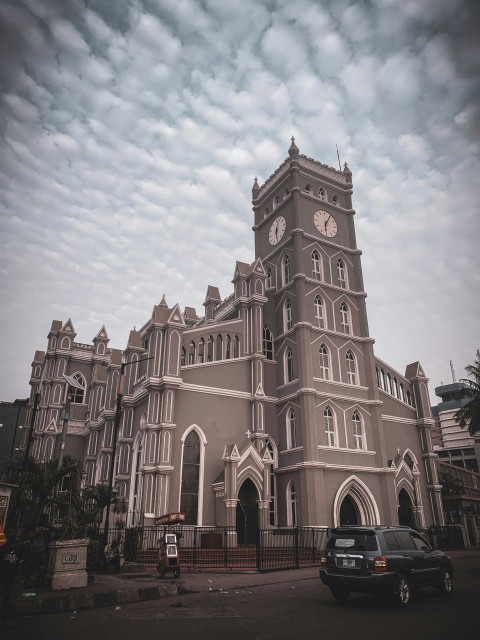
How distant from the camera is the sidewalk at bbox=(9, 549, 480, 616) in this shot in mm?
10531

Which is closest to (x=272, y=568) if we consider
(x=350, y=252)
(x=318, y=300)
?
(x=318, y=300)

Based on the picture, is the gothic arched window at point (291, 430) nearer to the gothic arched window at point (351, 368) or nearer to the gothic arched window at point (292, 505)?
the gothic arched window at point (292, 505)

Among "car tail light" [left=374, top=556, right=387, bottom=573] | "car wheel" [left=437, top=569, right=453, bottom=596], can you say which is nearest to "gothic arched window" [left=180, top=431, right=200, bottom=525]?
"car wheel" [left=437, top=569, right=453, bottom=596]

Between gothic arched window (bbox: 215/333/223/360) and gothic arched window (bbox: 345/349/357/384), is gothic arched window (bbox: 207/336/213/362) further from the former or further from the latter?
gothic arched window (bbox: 345/349/357/384)

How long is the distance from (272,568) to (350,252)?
23.7 metres

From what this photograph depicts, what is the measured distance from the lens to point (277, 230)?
36.7 m

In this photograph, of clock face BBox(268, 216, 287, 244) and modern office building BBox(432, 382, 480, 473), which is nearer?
clock face BBox(268, 216, 287, 244)

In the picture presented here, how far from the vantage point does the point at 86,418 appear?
4597cm

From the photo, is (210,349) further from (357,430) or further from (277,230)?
(277,230)

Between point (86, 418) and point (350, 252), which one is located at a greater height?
point (350, 252)

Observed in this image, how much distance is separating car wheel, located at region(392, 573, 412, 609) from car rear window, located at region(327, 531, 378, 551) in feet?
2.48

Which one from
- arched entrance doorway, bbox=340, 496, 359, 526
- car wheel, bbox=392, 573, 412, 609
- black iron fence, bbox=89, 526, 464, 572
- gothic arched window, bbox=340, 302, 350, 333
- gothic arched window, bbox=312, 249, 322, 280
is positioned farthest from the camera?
gothic arched window, bbox=312, 249, 322, 280

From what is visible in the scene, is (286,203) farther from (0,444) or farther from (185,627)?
(0,444)

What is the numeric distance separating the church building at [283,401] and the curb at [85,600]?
39.2ft
